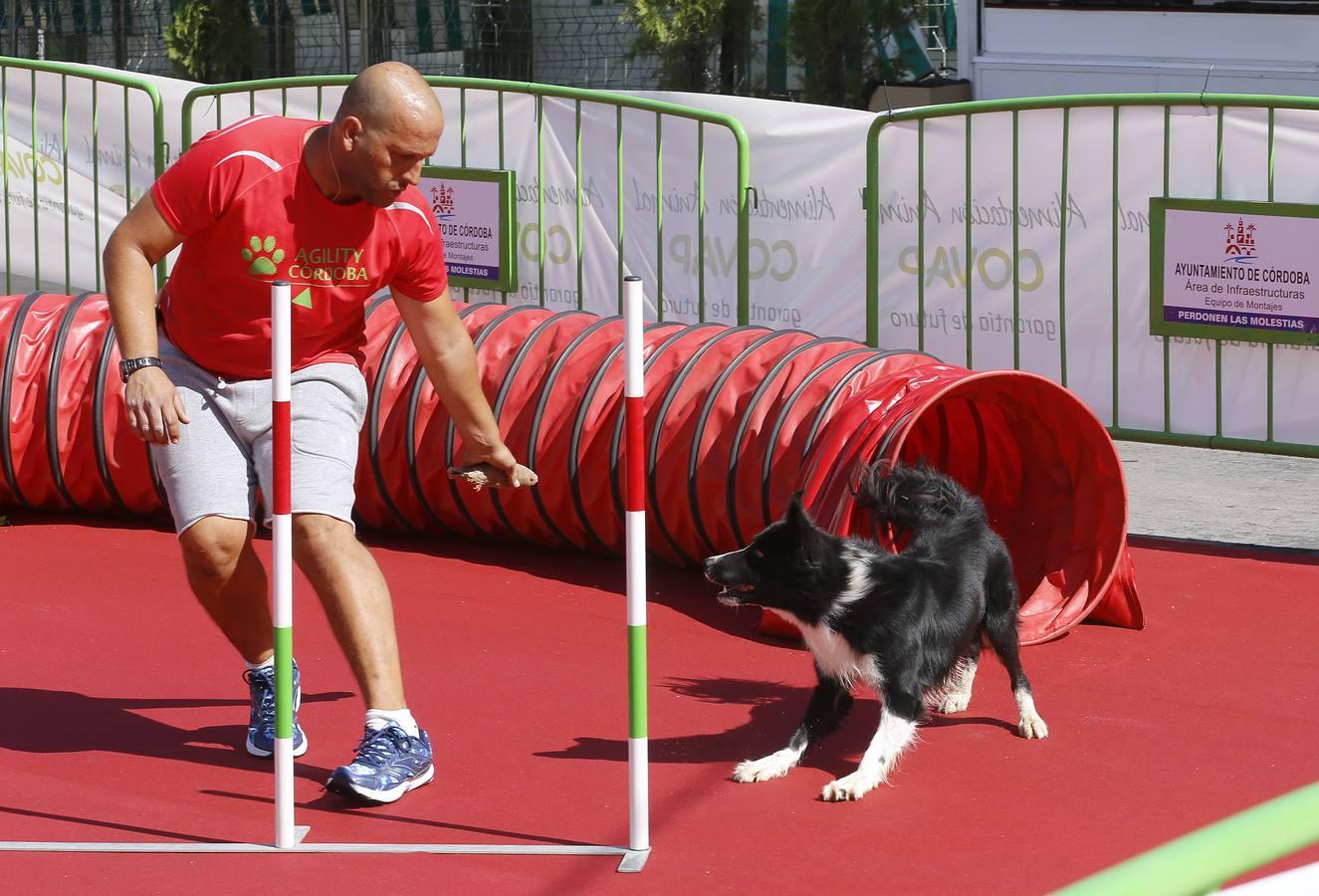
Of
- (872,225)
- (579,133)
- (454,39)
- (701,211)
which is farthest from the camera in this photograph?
(454,39)

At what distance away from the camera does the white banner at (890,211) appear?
7.30 metres

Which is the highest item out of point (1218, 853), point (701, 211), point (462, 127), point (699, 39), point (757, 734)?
point (699, 39)

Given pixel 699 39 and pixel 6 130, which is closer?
pixel 6 130

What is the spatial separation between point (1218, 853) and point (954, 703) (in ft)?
11.7

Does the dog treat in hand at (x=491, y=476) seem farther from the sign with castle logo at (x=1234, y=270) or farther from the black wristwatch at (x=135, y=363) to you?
the sign with castle logo at (x=1234, y=270)

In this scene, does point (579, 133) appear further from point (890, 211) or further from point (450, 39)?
point (450, 39)

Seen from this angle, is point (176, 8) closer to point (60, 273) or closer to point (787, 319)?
point (60, 273)

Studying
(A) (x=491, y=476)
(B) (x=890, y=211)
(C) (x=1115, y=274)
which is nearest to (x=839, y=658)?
(A) (x=491, y=476)

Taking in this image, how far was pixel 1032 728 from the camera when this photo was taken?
4.77m

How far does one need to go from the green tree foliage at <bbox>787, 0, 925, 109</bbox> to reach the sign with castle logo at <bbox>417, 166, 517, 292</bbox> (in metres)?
6.52

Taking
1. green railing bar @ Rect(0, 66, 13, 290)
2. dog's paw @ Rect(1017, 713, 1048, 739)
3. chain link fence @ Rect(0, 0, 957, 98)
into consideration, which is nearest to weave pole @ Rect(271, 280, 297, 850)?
dog's paw @ Rect(1017, 713, 1048, 739)

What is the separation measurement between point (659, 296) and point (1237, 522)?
2.98 m

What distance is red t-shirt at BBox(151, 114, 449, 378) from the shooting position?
414 centimetres

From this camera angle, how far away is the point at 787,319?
9.44 metres
